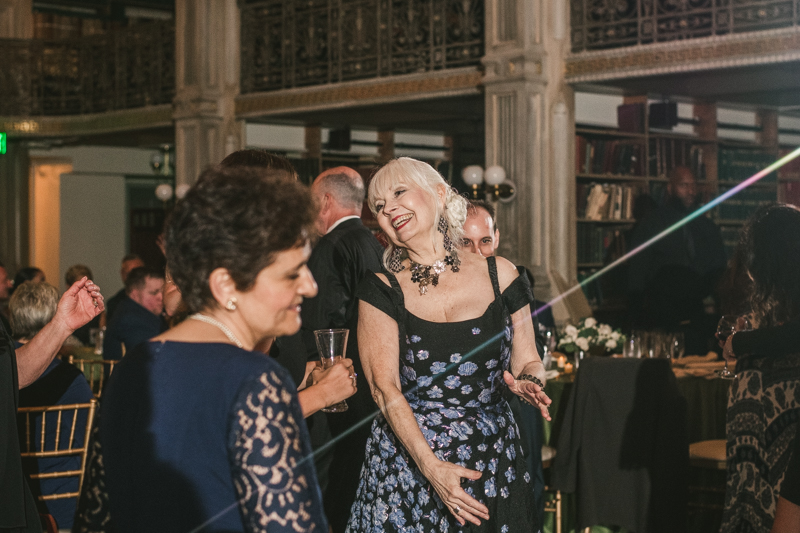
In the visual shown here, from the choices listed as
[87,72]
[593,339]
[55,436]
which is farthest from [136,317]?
[87,72]

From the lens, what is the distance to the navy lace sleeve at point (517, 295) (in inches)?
94.5

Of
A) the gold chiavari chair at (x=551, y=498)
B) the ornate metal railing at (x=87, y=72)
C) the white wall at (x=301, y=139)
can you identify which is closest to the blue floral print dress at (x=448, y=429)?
the gold chiavari chair at (x=551, y=498)

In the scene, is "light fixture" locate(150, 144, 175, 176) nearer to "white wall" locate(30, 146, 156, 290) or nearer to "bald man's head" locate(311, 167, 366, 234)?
"white wall" locate(30, 146, 156, 290)

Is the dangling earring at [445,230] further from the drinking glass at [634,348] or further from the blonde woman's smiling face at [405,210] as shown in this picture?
the drinking glass at [634,348]

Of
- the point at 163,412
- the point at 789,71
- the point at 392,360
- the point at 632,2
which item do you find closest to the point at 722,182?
the point at 789,71

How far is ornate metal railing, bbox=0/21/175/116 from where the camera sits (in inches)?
433

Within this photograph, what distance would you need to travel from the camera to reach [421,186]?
2387 millimetres

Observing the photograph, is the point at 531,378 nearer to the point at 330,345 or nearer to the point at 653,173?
the point at 330,345

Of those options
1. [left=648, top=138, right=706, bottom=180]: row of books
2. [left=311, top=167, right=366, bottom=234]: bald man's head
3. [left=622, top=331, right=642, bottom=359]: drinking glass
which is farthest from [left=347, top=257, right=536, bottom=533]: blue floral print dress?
[left=648, top=138, right=706, bottom=180]: row of books

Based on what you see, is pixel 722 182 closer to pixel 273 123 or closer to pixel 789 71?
pixel 789 71

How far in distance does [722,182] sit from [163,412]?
27.3ft

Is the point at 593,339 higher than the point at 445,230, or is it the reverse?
the point at 445,230

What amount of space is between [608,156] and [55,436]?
5.93m

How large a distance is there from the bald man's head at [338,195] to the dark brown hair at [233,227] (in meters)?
2.65
